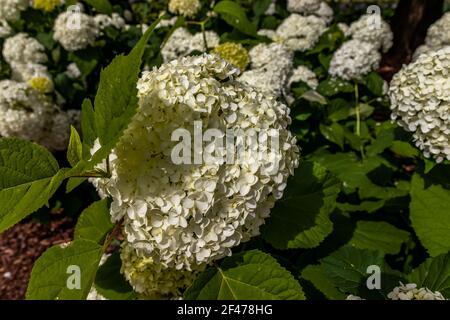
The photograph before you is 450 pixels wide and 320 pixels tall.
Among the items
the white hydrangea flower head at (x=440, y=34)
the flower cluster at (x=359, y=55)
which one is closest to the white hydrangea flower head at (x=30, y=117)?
the flower cluster at (x=359, y=55)

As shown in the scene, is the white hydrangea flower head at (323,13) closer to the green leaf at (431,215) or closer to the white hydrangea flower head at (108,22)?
the white hydrangea flower head at (108,22)

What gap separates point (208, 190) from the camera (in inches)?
47.1

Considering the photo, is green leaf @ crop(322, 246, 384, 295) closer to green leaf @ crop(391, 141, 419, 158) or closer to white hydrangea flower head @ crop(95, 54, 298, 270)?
white hydrangea flower head @ crop(95, 54, 298, 270)

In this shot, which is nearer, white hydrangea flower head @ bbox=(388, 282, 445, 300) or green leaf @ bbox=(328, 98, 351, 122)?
white hydrangea flower head @ bbox=(388, 282, 445, 300)

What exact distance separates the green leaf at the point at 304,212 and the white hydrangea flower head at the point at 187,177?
0.79 feet

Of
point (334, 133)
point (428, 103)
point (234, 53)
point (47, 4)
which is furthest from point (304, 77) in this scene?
Answer: point (47, 4)

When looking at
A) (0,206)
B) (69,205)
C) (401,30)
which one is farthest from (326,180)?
(401,30)

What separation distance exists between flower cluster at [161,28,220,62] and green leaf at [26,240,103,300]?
191 cm

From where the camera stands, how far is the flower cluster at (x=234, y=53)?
8.33 ft

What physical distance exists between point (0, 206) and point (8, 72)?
9.39 feet

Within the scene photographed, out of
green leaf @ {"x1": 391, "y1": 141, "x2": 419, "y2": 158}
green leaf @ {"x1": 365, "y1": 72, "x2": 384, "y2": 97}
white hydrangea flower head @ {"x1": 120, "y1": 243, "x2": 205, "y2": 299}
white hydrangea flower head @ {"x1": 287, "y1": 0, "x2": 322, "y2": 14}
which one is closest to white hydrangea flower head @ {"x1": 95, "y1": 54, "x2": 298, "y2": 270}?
white hydrangea flower head @ {"x1": 120, "y1": 243, "x2": 205, "y2": 299}

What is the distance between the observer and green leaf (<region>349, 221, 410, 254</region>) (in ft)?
→ 6.49

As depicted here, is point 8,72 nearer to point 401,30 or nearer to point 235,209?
point 235,209

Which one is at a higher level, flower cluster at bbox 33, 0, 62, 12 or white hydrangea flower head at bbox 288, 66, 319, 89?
flower cluster at bbox 33, 0, 62, 12
